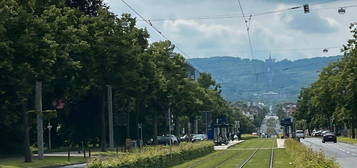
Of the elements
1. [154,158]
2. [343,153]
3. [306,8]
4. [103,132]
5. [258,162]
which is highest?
[306,8]

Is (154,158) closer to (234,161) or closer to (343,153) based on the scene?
(234,161)

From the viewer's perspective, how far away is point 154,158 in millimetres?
37156

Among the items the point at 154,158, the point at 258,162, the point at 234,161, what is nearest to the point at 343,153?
the point at 234,161

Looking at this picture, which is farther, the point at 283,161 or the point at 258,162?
the point at 258,162

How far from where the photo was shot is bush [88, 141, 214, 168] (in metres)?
28.9

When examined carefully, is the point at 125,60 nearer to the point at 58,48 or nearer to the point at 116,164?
the point at 58,48

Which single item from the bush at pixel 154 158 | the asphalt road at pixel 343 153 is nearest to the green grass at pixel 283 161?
the asphalt road at pixel 343 153

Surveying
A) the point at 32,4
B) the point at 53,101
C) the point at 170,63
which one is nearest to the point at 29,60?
the point at 32,4

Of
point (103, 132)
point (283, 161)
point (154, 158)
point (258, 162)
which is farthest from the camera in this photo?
point (103, 132)

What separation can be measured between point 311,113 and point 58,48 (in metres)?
137

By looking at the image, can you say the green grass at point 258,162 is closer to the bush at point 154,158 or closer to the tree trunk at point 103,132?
the bush at point 154,158

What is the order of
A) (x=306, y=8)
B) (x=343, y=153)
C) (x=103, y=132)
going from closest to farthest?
(x=306, y=8), (x=343, y=153), (x=103, y=132)

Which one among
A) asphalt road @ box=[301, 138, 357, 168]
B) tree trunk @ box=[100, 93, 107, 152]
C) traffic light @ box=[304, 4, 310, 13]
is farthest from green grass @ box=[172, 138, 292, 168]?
tree trunk @ box=[100, 93, 107, 152]

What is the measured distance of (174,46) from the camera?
97.9 m
